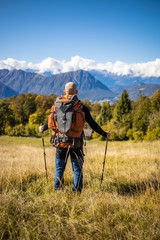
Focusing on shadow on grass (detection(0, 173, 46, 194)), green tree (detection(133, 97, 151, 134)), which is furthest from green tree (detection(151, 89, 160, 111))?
shadow on grass (detection(0, 173, 46, 194))

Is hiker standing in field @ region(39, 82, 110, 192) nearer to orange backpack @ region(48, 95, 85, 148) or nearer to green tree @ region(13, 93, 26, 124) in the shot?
orange backpack @ region(48, 95, 85, 148)

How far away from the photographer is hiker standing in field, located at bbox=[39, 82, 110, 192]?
2494 mm

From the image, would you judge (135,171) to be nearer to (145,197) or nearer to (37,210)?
(145,197)

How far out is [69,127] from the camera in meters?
2.47

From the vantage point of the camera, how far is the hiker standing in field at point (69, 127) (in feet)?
Result: 8.18

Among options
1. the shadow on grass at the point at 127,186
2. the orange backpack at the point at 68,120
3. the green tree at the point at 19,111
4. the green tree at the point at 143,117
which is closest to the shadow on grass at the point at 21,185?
the orange backpack at the point at 68,120

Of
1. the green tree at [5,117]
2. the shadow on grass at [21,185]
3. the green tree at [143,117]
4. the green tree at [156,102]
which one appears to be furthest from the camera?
the green tree at [5,117]

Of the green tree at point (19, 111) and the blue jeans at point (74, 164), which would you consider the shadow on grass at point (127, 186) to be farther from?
the green tree at point (19, 111)

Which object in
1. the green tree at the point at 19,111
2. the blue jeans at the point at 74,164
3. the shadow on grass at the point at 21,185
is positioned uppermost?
the green tree at the point at 19,111

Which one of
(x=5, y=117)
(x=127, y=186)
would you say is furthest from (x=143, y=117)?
(x=5, y=117)

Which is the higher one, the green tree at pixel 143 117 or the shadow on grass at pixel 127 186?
the green tree at pixel 143 117

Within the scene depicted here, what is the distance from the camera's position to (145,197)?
2385 millimetres

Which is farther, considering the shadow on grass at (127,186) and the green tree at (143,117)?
the green tree at (143,117)

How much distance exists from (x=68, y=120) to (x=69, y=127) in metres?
0.12
